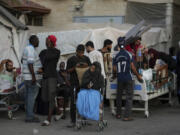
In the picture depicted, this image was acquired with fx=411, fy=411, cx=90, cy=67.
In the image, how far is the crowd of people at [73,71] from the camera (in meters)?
8.67

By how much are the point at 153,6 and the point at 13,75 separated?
27.4ft

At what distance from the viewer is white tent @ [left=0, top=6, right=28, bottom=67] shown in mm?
13062

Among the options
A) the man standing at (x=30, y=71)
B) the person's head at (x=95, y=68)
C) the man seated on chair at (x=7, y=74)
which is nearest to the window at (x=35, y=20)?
the man seated on chair at (x=7, y=74)

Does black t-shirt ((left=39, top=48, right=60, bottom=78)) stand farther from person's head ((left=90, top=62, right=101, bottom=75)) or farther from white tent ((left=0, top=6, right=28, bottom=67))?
white tent ((left=0, top=6, right=28, bottom=67))

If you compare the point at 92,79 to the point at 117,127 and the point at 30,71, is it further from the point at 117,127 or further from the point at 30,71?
the point at 30,71

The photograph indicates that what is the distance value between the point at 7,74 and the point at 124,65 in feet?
9.74

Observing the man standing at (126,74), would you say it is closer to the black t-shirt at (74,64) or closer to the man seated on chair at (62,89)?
the black t-shirt at (74,64)

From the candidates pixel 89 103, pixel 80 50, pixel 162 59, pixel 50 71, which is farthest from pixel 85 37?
pixel 89 103

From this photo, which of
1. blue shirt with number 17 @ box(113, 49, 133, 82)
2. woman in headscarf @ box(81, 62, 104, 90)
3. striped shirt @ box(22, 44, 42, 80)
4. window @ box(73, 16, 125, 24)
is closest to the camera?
woman in headscarf @ box(81, 62, 104, 90)

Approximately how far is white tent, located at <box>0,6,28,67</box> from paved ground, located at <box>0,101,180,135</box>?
3.03 m

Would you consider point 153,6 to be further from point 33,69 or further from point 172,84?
point 33,69

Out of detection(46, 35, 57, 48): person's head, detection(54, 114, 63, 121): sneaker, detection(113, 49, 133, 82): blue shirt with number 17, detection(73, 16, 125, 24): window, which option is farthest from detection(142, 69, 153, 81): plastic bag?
detection(73, 16, 125, 24): window

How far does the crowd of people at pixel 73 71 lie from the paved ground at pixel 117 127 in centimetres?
27

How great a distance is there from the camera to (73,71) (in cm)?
874
